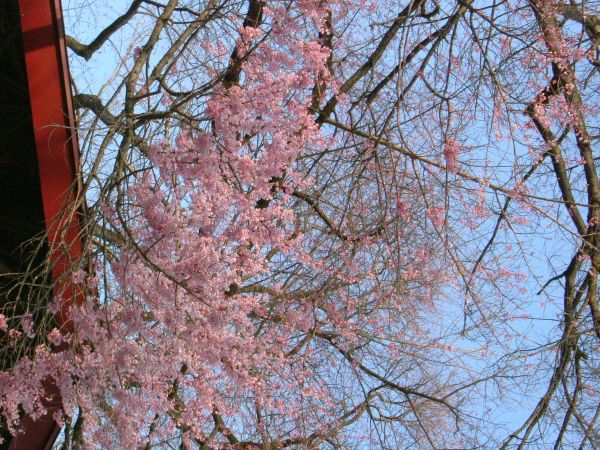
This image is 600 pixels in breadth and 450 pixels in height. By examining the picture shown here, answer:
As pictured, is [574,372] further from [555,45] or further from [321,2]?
[321,2]

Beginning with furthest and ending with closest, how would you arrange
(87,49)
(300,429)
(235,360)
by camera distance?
(87,49) → (300,429) → (235,360)

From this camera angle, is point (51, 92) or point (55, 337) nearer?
A: point (55, 337)

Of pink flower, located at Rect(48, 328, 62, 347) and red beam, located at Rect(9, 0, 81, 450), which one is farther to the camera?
red beam, located at Rect(9, 0, 81, 450)

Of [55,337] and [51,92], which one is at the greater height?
[51,92]

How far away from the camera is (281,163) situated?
3.42 m

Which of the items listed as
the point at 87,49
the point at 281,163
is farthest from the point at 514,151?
the point at 87,49

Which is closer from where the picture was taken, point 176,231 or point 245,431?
point 176,231

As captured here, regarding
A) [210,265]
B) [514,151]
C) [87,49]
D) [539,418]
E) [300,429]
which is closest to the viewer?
[210,265]

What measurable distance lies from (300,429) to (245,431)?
440 mm

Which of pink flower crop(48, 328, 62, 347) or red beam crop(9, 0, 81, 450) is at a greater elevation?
red beam crop(9, 0, 81, 450)

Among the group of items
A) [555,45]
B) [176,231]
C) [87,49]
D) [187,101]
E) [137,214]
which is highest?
[87,49]

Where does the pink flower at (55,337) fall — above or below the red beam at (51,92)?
below

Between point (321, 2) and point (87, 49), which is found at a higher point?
point (87, 49)

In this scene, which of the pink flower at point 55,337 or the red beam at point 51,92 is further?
the red beam at point 51,92
